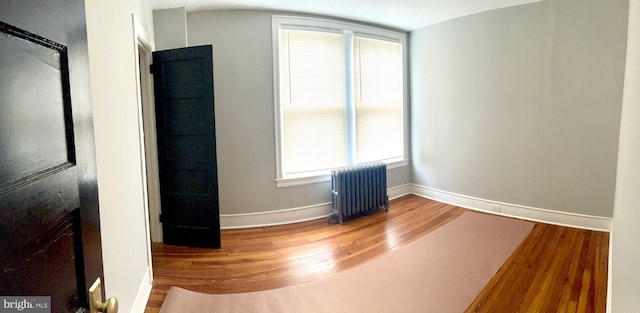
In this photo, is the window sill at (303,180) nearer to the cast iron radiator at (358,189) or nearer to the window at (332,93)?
the window at (332,93)

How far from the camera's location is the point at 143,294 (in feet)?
6.99

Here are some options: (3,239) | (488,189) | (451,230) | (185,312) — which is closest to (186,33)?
(185,312)

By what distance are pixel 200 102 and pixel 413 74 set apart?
3323mm

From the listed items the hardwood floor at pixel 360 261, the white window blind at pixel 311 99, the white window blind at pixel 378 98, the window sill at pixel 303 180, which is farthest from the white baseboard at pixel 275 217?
the white window blind at pixel 378 98

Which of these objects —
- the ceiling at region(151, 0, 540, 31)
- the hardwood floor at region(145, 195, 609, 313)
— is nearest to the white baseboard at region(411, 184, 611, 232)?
the hardwood floor at region(145, 195, 609, 313)

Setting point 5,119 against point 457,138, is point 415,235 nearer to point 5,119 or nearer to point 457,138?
point 457,138

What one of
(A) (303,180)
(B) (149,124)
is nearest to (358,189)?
(A) (303,180)

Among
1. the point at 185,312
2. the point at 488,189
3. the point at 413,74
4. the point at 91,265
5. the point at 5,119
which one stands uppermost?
the point at 413,74

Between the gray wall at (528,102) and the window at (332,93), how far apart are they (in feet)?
2.07

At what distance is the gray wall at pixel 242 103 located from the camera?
11.2 ft

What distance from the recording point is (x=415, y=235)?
331 cm

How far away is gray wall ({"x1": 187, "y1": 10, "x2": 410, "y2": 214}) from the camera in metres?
3.41

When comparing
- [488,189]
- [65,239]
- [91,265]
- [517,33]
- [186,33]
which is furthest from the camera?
[488,189]

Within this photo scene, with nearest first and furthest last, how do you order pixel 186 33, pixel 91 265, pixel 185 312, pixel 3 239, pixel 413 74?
1. pixel 3 239
2. pixel 91 265
3. pixel 185 312
4. pixel 186 33
5. pixel 413 74
